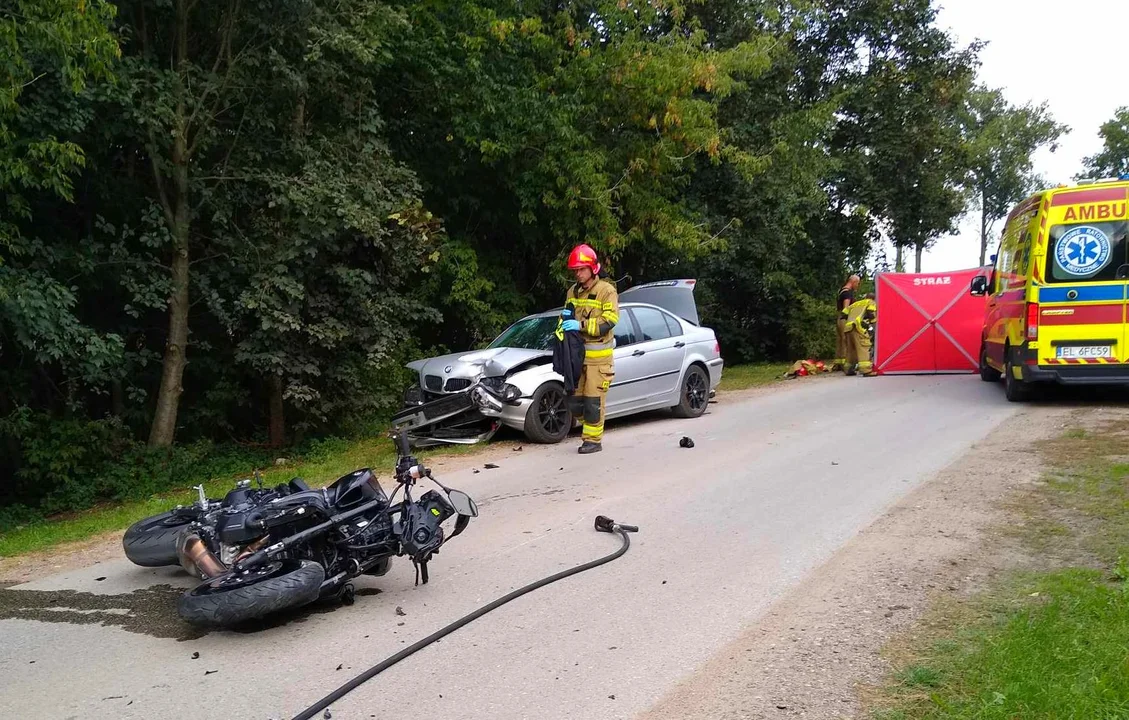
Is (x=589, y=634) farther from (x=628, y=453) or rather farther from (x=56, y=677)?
(x=628, y=453)

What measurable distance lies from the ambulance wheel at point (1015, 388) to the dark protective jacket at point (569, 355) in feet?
19.9

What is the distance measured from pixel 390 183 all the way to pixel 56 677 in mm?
8751

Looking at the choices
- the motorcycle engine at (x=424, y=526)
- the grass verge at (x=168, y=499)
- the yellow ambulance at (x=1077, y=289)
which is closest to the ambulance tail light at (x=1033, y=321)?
the yellow ambulance at (x=1077, y=289)

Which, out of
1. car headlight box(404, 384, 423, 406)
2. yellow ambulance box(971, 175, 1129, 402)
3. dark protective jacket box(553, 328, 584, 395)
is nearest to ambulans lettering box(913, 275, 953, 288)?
yellow ambulance box(971, 175, 1129, 402)

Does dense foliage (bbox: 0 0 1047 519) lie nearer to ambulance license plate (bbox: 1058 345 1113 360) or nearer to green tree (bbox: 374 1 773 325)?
green tree (bbox: 374 1 773 325)

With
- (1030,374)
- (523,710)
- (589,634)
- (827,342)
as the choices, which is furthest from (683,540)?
(827,342)

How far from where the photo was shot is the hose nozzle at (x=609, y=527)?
20.5 feet

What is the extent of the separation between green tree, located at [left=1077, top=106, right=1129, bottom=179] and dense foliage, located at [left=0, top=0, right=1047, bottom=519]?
39.5 meters

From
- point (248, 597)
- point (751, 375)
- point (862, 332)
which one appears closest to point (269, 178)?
point (248, 597)

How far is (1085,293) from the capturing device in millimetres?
10586

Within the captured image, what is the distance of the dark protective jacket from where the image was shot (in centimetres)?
939

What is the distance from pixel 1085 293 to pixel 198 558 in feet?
34.1

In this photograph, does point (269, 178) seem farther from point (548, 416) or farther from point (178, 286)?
point (548, 416)

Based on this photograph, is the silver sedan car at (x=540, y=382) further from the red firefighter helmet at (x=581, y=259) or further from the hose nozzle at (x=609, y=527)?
the hose nozzle at (x=609, y=527)
